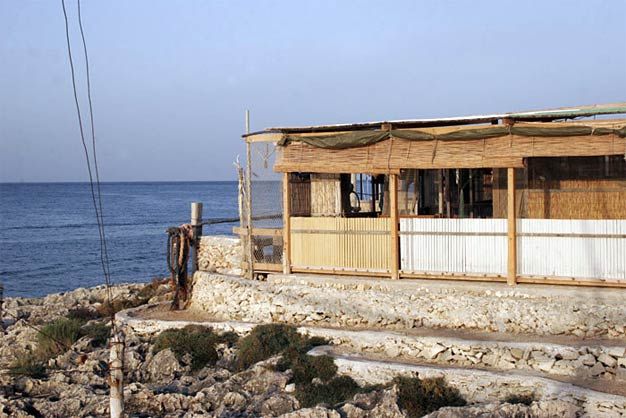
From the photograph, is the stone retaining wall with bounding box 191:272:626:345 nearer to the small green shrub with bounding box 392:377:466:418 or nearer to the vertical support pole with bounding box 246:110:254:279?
the vertical support pole with bounding box 246:110:254:279

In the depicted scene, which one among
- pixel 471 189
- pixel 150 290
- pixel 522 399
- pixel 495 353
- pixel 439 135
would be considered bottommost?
pixel 522 399

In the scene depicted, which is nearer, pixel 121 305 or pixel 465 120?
pixel 465 120

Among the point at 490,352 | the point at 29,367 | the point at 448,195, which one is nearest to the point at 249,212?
the point at 448,195

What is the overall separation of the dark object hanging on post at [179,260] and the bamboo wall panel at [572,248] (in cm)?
822

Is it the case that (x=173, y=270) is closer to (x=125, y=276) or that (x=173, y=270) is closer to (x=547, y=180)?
(x=547, y=180)

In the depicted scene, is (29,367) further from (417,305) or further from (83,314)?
(417,305)

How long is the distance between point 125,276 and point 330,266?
24.0 m

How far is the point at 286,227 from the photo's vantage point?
58.3 ft

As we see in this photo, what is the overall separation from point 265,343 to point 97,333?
5.42 meters

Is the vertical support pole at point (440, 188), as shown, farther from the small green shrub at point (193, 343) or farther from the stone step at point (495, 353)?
the small green shrub at point (193, 343)

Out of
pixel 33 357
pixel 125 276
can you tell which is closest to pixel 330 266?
pixel 33 357

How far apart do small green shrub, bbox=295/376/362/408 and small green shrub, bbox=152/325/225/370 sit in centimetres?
294

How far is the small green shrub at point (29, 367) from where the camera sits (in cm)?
1628

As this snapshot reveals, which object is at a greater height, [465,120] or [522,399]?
[465,120]
